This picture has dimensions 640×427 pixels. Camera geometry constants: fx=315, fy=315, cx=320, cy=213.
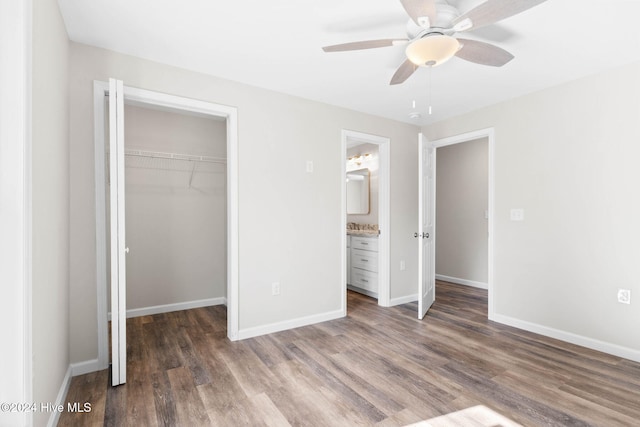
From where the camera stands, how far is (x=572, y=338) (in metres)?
2.88

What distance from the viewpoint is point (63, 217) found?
203 cm

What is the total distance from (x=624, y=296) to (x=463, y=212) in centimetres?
273

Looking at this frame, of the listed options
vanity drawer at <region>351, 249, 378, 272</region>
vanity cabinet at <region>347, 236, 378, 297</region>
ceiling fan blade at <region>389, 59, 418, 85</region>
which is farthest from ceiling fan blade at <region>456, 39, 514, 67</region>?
vanity drawer at <region>351, 249, 378, 272</region>

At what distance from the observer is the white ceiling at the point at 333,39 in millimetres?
1898

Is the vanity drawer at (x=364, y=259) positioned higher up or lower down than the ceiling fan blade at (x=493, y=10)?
lower down

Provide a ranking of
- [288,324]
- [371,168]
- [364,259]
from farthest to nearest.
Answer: [371,168] < [364,259] < [288,324]

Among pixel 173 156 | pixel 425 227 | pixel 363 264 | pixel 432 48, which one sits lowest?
pixel 363 264

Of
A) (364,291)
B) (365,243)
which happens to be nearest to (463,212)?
(365,243)

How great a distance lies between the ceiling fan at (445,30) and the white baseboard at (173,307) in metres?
3.39

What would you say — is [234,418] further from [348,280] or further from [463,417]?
[348,280]
